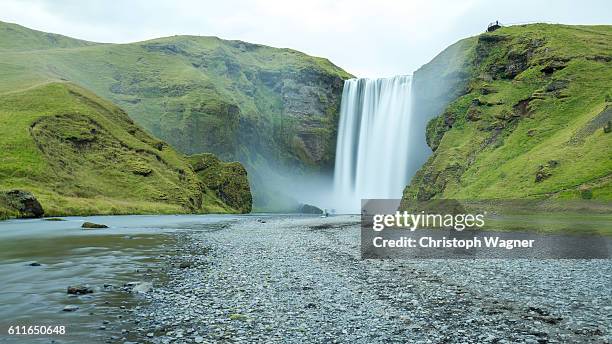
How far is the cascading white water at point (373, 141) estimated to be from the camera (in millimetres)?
131125

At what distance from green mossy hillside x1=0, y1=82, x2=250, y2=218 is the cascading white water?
48.0 metres

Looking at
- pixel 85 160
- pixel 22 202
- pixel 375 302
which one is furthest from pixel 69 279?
pixel 85 160

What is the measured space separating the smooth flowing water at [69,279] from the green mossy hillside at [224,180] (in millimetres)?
105552

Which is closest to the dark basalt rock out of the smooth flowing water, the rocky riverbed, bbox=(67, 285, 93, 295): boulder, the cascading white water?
the smooth flowing water

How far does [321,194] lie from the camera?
623 ft

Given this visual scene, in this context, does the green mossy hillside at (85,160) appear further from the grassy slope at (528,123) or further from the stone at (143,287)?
the stone at (143,287)

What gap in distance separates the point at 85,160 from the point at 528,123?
98.4 meters

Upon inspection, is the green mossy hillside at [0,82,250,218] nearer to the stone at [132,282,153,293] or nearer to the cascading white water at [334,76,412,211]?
the cascading white water at [334,76,412,211]

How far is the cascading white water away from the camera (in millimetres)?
131125

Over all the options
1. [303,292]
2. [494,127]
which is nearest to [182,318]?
[303,292]

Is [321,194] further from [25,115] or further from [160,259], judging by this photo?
[160,259]

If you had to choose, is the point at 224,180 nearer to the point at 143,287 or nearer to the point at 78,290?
the point at 143,287

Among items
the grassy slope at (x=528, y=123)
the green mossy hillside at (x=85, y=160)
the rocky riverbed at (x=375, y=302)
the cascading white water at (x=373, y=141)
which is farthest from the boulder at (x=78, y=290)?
the cascading white water at (x=373, y=141)

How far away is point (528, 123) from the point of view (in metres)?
85.2
